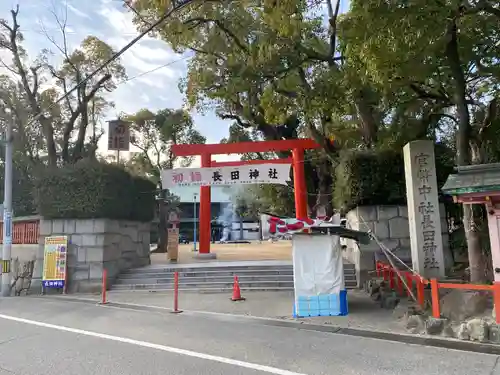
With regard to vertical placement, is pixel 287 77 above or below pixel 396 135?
above

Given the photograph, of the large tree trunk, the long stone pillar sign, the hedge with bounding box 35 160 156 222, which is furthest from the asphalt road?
the hedge with bounding box 35 160 156 222

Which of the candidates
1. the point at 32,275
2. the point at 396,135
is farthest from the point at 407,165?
the point at 32,275

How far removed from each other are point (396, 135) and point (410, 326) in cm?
785

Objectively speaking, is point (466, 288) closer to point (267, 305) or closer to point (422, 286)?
point (422, 286)

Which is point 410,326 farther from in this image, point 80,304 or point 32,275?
point 32,275

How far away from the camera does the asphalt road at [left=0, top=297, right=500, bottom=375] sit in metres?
5.79

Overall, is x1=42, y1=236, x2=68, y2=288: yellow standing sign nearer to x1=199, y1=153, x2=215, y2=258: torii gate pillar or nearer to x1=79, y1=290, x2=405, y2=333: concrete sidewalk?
x1=79, y1=290, x2=405, y2=333: concrete sidewalk

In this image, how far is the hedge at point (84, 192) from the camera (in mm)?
15016

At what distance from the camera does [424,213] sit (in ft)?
35.5

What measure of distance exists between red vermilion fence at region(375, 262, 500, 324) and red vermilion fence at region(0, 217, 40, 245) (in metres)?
12.4

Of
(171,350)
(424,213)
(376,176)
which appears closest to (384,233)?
(376,176)

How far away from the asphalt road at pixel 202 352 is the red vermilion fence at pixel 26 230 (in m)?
6.89

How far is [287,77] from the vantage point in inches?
519

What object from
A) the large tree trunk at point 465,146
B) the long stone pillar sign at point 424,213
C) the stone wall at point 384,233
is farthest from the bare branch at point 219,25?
the stone wall at point 384,233
